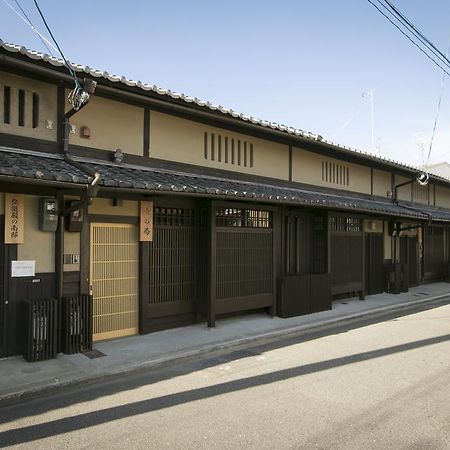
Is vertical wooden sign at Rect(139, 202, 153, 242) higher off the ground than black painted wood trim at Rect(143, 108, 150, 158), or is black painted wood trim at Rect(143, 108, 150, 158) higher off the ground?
black painted wood trim at Rect(143, 108, 150, 158)

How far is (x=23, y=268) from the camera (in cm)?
719

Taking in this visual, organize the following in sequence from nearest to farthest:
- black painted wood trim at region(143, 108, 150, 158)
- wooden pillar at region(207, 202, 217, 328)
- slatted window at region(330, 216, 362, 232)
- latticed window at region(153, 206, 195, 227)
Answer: black painted wood trim at region(143, 108, 150, 158) < latticed window at region(153, 206, 195, 227) < wooden pillar at region(207, 202, 217, 328) < slatted window at region(330, 216, 362, 232)

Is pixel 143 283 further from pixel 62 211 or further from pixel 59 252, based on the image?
pixel 62 211

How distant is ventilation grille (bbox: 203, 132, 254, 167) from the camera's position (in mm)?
10438

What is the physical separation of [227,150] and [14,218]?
5.48 metres

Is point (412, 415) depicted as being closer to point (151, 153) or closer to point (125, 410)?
point (125, 410)

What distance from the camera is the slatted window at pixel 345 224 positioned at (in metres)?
13.4

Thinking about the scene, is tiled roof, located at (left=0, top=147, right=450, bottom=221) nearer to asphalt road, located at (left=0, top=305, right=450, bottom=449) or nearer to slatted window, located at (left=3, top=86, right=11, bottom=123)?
slatted window, located at (left=3, top=86, right=11, bottom=123)

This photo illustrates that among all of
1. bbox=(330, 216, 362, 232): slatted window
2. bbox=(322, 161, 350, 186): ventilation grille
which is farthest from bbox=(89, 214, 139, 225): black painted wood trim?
bbox=(322, 161, 350, 186): ventilation grille

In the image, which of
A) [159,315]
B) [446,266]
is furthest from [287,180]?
[446,266]

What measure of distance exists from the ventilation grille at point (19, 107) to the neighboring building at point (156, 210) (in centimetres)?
2

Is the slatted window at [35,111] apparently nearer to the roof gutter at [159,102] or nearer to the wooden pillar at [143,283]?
the roof gutter at [159,102]

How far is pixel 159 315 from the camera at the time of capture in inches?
359

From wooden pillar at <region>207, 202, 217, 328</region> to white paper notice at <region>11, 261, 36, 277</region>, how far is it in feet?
11.8
